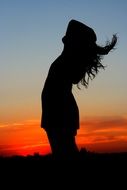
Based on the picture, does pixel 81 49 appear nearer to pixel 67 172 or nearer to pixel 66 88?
pixel 66 88

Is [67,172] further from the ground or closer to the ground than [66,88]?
closer to the ground

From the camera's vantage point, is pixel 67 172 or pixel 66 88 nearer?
pixel 67 172

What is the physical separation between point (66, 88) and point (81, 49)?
2.64 feet

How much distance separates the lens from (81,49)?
8.21m

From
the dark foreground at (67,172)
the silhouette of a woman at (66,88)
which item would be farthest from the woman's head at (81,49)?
the dark foreground at (67,172)

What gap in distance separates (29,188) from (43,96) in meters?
1.72

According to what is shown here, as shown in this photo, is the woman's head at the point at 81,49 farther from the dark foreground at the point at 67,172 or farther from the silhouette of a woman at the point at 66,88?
the dark foreground at the point at 67,172

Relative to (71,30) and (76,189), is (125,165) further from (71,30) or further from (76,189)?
(71,30)

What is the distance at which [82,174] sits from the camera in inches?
299

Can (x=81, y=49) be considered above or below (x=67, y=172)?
above

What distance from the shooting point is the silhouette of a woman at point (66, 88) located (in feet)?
25.9

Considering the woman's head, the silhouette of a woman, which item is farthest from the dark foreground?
the woman's head

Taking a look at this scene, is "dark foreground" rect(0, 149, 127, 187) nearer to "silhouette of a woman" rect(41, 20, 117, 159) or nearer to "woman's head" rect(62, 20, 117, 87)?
"silhouette of a woman" rect(41, 20, 117, 159)

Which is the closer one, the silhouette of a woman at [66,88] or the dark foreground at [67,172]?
the dark foreground at [67,172]
